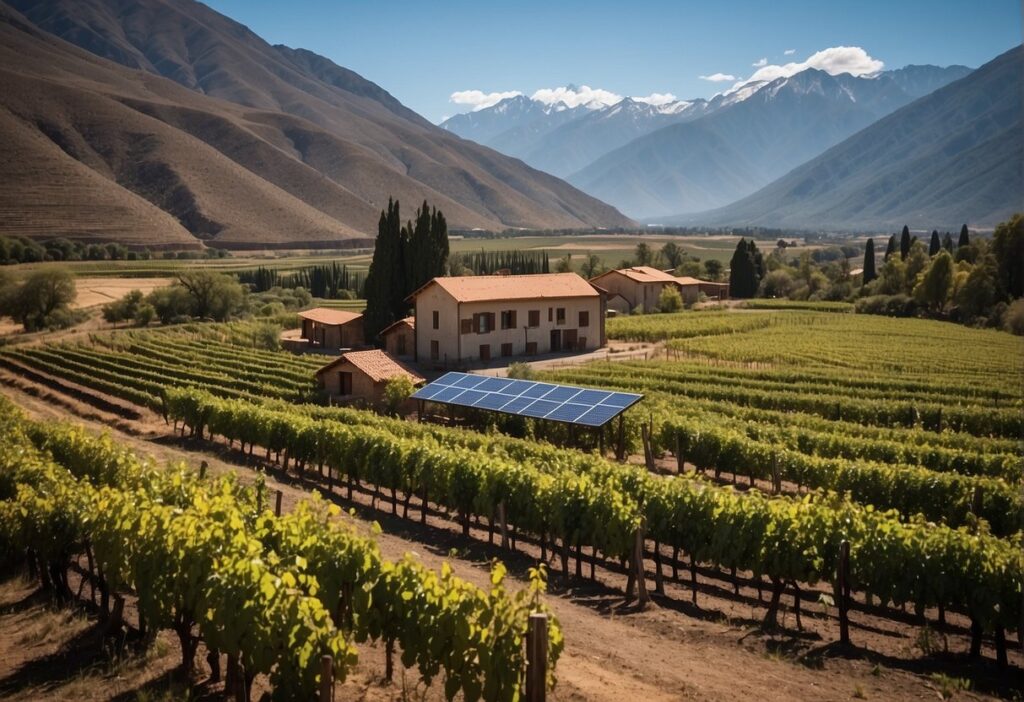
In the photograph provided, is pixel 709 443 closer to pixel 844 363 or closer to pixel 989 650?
pixel 989 650

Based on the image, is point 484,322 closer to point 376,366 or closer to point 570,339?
point 570,339

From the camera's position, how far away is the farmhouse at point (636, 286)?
292ft

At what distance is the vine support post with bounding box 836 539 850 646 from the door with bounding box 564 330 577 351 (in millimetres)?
43470

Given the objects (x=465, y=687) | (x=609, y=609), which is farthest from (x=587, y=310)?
(x=465, y=687)

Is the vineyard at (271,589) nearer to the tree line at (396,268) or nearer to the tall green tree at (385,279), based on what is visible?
the tall green tree at (385,279)

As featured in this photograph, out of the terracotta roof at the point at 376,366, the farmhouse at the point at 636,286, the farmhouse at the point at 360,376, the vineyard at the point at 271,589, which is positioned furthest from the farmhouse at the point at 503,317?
the vineyard at the point at 271,589

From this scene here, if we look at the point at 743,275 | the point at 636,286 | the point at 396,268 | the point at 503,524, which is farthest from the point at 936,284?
the point at 503,524

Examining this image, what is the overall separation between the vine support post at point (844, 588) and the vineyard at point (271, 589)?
18.0 feet

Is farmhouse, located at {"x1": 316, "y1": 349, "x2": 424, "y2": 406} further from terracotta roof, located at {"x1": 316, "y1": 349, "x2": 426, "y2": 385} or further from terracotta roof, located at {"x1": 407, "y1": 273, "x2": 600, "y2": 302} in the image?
terracotta roof, located at {"x1": 407, "y1": 273, "x2": 600, "y2": 302}

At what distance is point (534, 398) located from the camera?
3133 cm

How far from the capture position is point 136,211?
152 metres

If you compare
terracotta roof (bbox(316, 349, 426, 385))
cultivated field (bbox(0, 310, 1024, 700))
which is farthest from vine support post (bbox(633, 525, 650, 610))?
terracotta roof (bbox(316, 349, 426, 385))

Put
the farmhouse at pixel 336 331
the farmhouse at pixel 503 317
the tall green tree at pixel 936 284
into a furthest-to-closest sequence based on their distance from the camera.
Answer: the tall green tree at pixel 936 284, the farmhouse at pixel 336 331, the farmhouse at pixel 503 317

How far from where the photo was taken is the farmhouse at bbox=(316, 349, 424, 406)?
1572 inches
